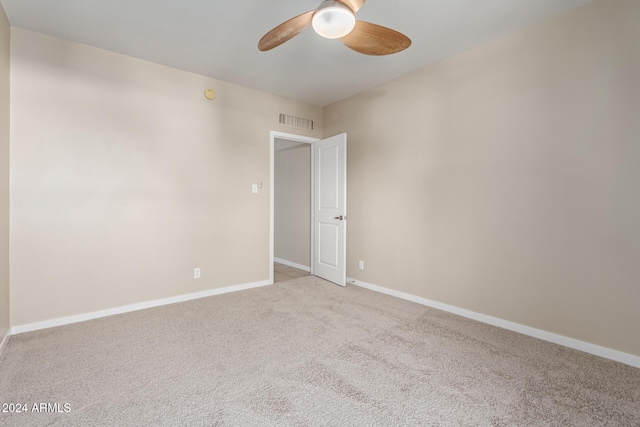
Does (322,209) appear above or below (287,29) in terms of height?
below

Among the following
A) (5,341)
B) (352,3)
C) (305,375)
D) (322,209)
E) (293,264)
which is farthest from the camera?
(293,264)

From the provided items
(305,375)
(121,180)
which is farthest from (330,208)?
(305,375)

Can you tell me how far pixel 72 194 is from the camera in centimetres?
280

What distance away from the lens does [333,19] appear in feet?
5.86

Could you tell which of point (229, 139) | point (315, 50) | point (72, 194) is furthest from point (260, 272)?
point (315, 50)

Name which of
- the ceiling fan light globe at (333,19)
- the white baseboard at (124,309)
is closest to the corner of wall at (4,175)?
the white baseboard at (124,309)

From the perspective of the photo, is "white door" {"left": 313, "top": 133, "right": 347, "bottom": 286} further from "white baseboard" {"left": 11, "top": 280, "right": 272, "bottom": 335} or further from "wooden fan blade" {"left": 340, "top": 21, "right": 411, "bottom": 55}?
"wooden fan blade" {"left": 340, "top": 21, "right": 411, "bottom": 55}

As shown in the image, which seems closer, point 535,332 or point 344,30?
point 344,30

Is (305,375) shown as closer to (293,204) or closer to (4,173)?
(4,173)

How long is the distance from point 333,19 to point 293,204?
387 centimetres

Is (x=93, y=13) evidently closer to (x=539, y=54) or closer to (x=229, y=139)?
(x=229, y=139)

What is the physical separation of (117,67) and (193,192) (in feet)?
4.72

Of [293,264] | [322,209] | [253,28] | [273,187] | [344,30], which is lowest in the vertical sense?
[293,264]

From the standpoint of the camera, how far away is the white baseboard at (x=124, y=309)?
8.68 ft
